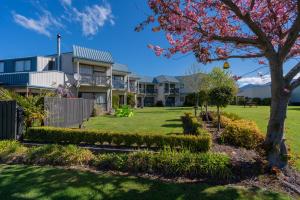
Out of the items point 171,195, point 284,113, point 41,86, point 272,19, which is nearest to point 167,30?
point 272,19

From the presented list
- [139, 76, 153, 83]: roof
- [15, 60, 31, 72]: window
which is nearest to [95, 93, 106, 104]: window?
[15, 60, 31, 72]: window

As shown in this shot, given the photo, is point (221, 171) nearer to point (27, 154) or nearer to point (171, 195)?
point (171, 195)

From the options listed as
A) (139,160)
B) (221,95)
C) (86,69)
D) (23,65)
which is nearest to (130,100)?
(86,69)

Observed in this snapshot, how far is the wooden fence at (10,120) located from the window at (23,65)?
20.1m

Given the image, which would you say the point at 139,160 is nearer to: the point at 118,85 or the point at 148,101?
the point at 118,85

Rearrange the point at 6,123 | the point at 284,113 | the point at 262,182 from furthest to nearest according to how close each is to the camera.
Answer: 1. the point at 6,123
2. the point at 284,113
3. the point at 262,182

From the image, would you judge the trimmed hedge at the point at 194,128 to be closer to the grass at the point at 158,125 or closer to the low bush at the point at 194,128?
the low bush at the point at 194,128

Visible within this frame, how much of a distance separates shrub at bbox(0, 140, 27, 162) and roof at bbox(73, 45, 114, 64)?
68.1 ft

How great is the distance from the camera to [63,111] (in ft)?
42.0

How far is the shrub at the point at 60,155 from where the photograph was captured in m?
7.08

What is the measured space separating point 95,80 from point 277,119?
25474 millimetres

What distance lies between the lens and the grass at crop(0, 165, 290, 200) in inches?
200

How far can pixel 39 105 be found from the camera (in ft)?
34.8

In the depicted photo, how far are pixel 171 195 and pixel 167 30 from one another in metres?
4.02
